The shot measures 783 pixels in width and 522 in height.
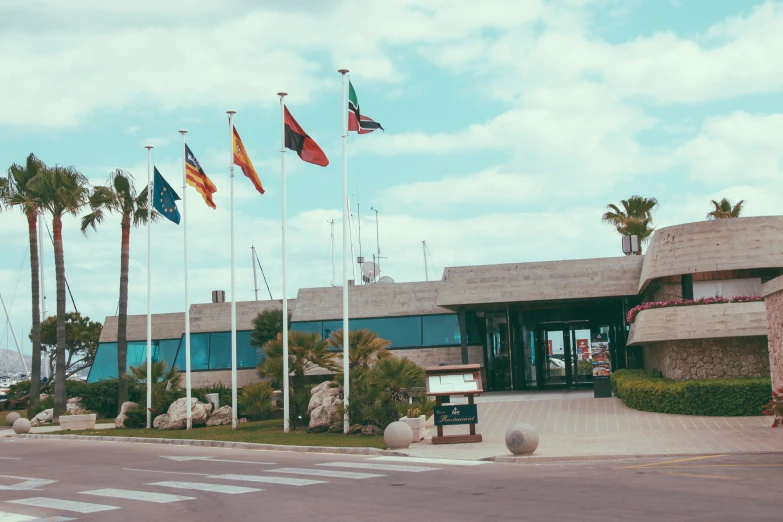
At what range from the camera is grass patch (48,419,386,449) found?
22.1m

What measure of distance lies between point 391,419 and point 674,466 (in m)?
9.78

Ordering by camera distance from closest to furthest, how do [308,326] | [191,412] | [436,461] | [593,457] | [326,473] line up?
[326,473], [593,457], [436,461], [191,412], [308,326]

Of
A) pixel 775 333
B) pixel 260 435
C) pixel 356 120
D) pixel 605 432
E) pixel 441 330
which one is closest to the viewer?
pixel 605 432

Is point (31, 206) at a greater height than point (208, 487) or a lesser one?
greater

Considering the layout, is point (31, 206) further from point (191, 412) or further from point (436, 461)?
point (436, 461)

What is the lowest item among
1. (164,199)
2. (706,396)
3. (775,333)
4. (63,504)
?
(63,504)

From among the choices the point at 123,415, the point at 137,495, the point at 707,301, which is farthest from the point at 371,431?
the point at 123,415

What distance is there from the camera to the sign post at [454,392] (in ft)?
68.7

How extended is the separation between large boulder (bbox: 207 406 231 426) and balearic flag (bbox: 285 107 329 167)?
10.3 metres

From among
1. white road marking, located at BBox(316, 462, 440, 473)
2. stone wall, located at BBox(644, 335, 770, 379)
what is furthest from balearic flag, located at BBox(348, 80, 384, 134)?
stone wall, located at BBox(644, 335, 770, 379)

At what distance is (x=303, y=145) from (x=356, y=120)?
2047mm

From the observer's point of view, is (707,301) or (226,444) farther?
(707,301)

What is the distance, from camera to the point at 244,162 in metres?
26.0

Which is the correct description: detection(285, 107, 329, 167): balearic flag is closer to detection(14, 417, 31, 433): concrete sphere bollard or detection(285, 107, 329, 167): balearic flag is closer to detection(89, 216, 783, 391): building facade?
detection(89, 216, 783, 391): building facade
